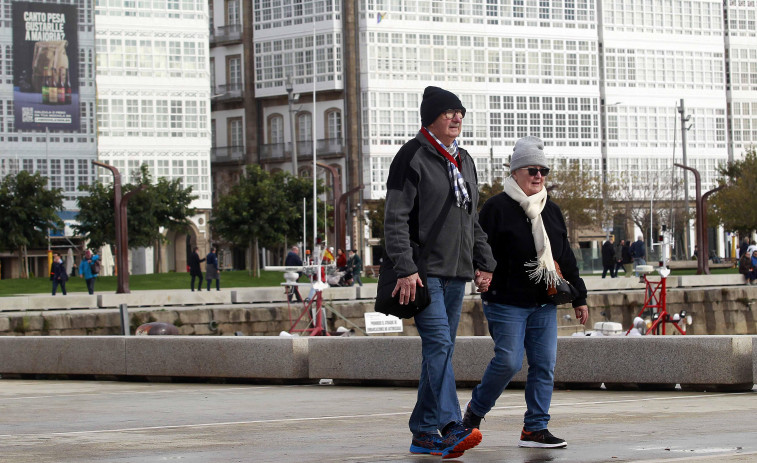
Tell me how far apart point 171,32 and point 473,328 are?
132 feet

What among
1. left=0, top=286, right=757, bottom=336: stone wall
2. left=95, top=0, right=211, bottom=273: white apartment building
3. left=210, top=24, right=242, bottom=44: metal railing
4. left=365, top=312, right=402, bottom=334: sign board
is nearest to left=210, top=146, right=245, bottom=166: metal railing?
left=210, top=24, right=242, bottom=44: metal railing

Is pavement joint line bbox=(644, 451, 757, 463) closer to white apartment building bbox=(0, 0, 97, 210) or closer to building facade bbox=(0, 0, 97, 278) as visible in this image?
building facade bbox=(0, 0, 97, 278)

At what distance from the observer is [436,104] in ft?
25.8

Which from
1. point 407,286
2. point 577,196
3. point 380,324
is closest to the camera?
point 407,286

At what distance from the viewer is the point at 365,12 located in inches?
3155

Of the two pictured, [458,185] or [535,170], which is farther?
[535,170]

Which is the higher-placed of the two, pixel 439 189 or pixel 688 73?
pixel 688 73

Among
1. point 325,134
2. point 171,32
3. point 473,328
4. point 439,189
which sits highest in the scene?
point 171,32

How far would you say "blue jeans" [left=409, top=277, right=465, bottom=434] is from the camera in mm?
7617

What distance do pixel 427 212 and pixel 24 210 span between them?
55.7 metres

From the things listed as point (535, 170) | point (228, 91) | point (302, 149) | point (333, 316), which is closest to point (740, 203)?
point (302, 149)

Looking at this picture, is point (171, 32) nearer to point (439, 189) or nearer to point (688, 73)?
point (688, 73)

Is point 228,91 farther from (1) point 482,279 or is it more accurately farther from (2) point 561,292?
(1) point 482,279

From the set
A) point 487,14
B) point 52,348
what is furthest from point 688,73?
point 52,348
